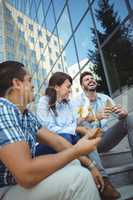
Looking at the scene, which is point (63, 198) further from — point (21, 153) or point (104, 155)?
A: point (104, 155)

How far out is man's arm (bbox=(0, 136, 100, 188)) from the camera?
3.87 feet

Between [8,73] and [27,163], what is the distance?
0.69 meters

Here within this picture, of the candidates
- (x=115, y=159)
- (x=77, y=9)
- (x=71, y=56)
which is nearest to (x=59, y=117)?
(x=115, y=159)

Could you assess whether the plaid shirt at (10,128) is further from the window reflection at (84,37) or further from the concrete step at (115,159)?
the window reflection at (84,37)

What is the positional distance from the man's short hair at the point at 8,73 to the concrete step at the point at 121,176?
5.92 feet

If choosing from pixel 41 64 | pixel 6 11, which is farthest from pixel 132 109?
pixel 6 11

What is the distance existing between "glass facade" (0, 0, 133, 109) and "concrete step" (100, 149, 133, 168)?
1511 millimetres

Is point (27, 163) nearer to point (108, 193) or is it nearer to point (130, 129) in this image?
point (108, 193)

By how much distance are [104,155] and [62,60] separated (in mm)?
6780

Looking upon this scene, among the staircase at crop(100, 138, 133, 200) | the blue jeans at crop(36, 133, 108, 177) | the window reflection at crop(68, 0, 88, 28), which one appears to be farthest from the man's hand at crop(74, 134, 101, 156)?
the window reflection at crop(68, 0, 88, 28)

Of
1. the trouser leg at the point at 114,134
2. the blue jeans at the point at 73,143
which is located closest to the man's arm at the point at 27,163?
the blue jeans at the point at 73,143

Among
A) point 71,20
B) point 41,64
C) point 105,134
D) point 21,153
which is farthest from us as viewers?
point 41,64

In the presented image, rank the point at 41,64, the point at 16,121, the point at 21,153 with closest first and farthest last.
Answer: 1. the point at 21,153
2. the point at 16,121
3. the point at 41,64

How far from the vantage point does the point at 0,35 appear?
101 feet
